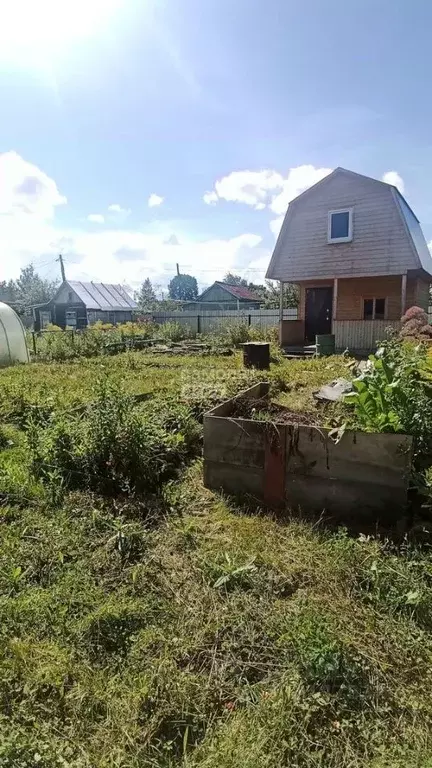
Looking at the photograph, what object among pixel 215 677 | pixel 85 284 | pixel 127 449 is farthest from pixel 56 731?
pixel 85 284

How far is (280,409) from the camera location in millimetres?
3922

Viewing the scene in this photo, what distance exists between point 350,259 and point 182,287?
61681 mm

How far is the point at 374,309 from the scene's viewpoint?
1498 centimetres

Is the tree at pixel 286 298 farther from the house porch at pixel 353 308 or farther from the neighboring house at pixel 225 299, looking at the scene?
the house porch at pixel 353 308

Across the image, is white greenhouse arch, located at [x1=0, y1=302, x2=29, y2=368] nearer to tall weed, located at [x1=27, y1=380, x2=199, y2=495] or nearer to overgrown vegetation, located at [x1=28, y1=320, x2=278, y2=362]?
overgrown vegetation, located at [x1=28, y1=320, x2=278, y2=362]

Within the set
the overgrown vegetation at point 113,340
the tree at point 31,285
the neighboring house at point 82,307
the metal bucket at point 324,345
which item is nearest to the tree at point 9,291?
the tree at point 31,285

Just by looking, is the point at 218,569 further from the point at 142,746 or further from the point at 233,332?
the point at 233,332

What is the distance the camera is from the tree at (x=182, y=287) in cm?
7225

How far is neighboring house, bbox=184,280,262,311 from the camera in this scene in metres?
36.6

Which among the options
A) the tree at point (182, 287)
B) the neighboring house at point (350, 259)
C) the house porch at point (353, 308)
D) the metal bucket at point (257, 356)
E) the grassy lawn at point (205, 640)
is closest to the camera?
the grassy lawn at point (205, 640)

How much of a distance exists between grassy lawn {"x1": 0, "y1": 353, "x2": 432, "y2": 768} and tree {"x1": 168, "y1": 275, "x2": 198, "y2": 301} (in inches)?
2771

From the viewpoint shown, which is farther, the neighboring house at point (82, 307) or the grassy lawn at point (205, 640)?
the neighboring house at point (82, 307)

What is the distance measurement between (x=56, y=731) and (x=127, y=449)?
199 centimetres

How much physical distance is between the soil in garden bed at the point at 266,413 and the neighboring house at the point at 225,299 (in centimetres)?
3108
